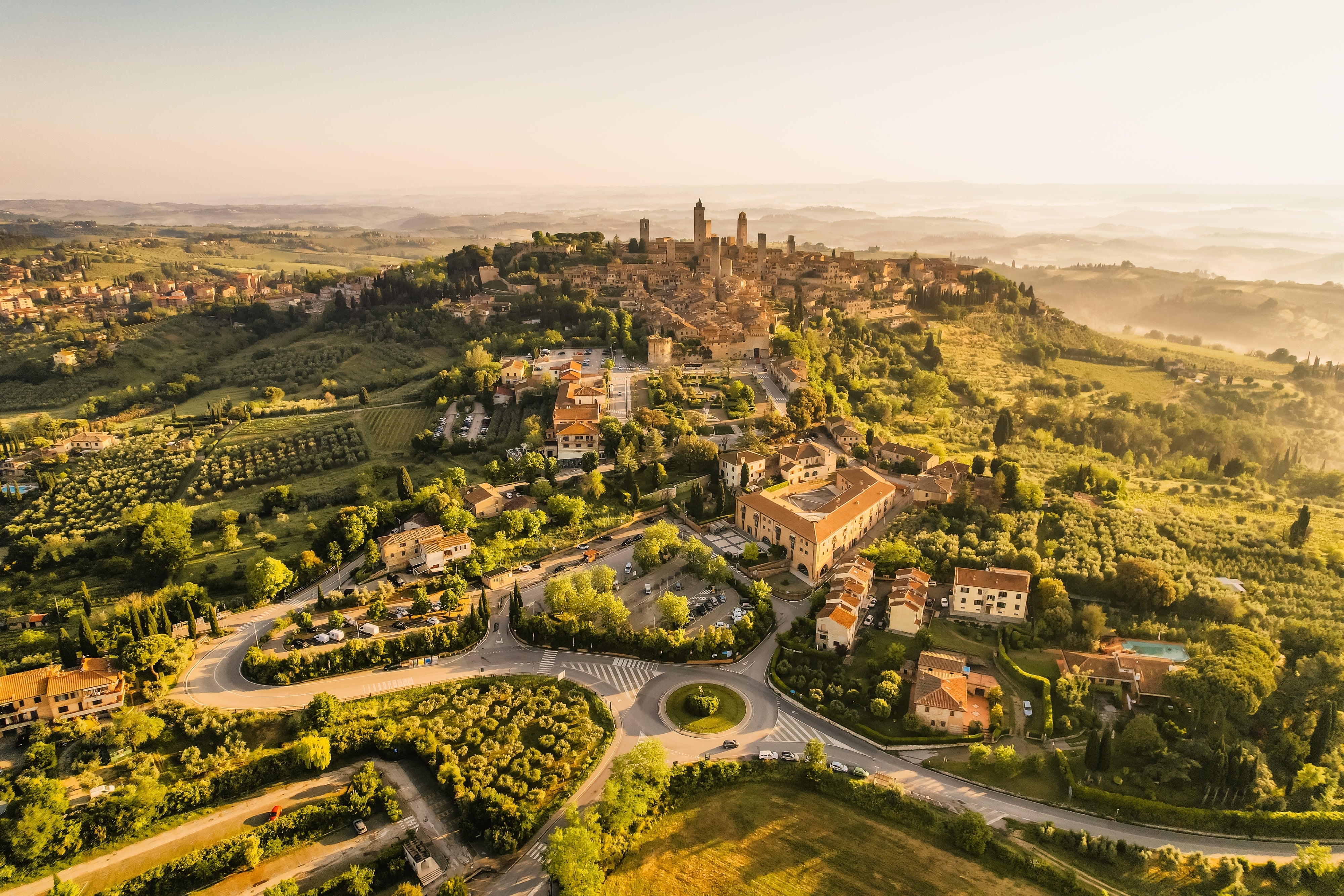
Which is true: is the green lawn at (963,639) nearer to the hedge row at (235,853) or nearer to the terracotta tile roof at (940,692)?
the terracotta tile roof at (940,692)

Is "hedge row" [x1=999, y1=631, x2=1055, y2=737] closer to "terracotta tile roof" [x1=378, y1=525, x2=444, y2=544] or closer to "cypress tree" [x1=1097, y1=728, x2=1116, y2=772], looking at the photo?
"cypress tree" [x1=1097, y1=728, x2=1116, y2=772]

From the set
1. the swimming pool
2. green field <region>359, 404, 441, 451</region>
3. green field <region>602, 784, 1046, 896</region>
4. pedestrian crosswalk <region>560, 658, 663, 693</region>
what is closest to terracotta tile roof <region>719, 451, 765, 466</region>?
pedestrian crosswalk <region>560, 658, 663, 693</region>

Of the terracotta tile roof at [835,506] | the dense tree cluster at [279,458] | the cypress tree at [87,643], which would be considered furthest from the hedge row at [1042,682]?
the dense tree cluster at [279,458]

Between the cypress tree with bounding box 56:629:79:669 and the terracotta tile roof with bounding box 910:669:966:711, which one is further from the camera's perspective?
the cypress tree with bounding box 56:629:79:669

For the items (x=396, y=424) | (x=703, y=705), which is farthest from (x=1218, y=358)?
(x=396, y=424)

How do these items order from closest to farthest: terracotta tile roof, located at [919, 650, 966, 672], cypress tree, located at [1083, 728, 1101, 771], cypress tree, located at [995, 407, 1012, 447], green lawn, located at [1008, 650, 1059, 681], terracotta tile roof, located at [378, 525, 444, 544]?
cypress tree, located at [1083, 728, 1101, 771] → terracotta tile roof, located at [919, 650, 966, 672] → green lawn, located at [1008, 650, 1059, 681] → terracotta tile roof, located at [378, 525, 444, 544] → cypress tree, located at [995, 407, 1012, 447]

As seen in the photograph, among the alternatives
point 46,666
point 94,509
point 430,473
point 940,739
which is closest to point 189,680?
point 46,666
